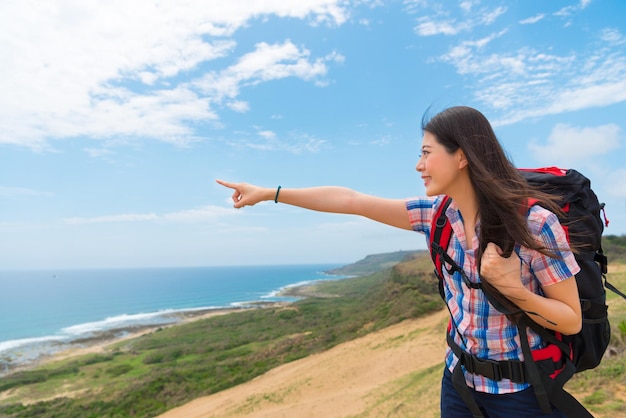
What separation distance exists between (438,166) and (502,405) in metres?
0.86

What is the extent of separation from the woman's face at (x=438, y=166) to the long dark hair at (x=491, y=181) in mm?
21

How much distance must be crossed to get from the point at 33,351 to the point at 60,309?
42.4 metres

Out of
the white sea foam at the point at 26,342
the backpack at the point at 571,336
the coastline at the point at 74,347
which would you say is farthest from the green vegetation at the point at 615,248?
the white sea foam at the point at 26,342

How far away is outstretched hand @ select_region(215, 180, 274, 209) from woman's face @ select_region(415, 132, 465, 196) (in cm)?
75

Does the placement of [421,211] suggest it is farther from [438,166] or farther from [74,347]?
[74,347]

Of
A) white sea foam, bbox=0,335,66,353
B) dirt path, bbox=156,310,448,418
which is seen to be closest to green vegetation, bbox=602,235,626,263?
dirt path, bbox=156,310,448,418

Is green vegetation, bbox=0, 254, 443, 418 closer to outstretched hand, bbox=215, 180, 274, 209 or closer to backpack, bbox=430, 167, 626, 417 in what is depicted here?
outstretched hand, bbox=215, 180, 274, 209

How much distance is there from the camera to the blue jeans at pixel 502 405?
58.9 inches

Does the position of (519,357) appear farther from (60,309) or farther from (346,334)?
(60,309)

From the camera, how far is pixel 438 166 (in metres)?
1.50

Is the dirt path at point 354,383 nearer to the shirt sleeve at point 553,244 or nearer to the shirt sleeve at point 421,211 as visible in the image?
the shirt sleeve at point 421,211

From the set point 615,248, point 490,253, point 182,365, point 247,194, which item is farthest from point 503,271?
point 615,248

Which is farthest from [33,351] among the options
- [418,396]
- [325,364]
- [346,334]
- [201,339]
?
[418,396]

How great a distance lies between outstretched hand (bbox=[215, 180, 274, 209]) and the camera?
1982 millimetres
